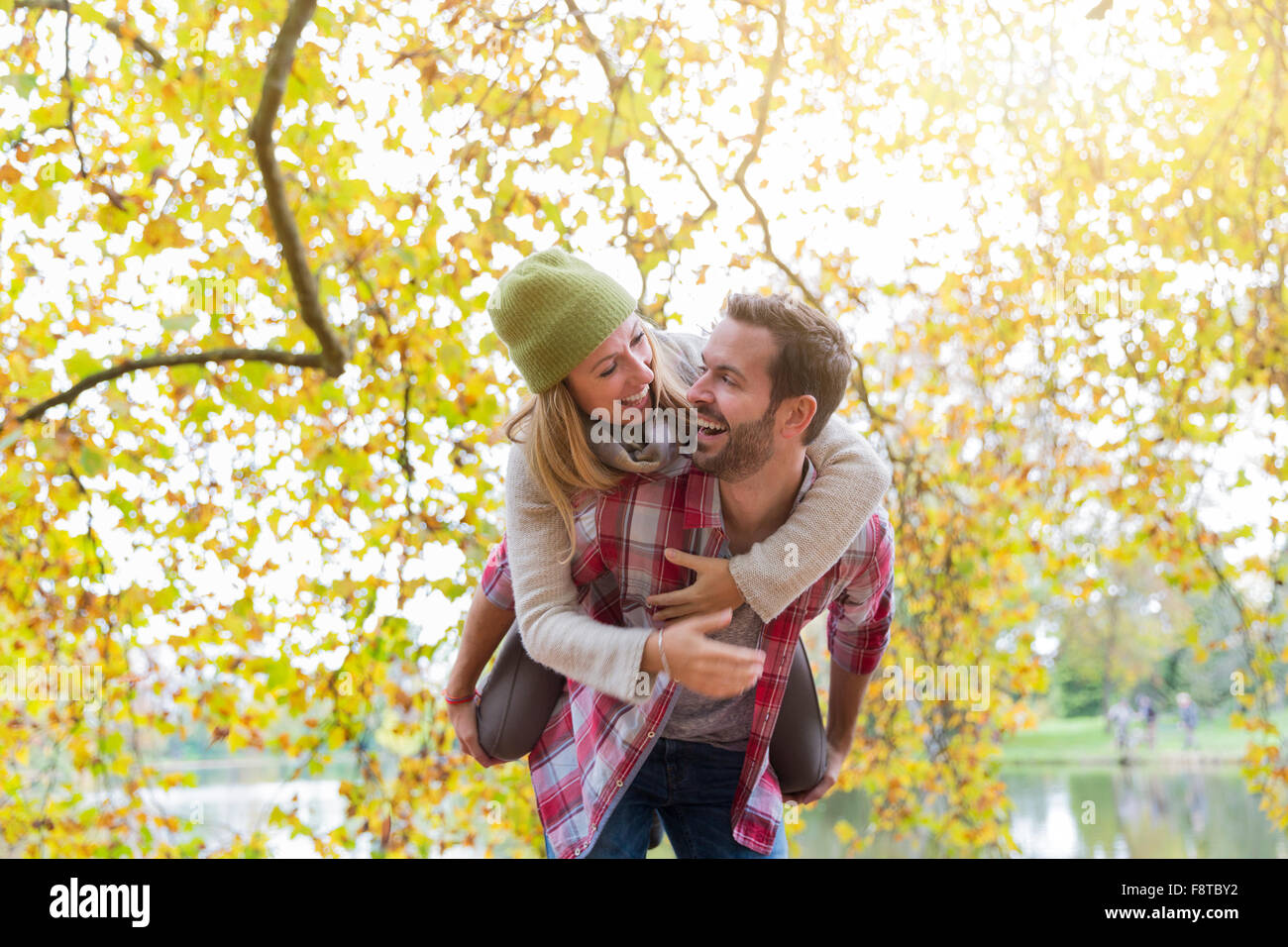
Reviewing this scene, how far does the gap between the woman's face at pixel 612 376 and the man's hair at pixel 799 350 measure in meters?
0.19

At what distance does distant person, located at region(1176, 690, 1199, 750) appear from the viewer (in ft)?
51.7

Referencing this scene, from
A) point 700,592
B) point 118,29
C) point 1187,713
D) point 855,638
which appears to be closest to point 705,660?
point 700,592

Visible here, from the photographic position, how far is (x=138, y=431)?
Result: 4.48m

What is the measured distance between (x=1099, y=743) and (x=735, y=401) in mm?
18553

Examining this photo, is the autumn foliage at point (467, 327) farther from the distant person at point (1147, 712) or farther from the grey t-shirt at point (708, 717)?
the distant person at point (1147, 712)

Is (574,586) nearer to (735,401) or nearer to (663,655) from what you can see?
(663,655)

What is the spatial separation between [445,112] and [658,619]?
11.2ft

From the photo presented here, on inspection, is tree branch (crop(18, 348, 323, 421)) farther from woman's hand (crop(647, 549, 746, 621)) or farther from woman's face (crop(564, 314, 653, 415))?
woman's hand (crop(647, 549, 746, 621))

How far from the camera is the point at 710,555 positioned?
1.71 meters

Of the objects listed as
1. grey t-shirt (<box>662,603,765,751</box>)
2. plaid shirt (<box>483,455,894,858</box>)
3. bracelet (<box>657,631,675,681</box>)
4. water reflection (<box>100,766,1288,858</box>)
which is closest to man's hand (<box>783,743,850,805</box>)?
plaid shirt (<box>483,455,894,858</box>)

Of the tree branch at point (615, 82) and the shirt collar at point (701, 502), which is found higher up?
the tree branch at point (615, 82)

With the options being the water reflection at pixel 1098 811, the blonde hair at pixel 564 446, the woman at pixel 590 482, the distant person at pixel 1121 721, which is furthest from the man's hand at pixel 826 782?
the distant person at pixel 1121 721

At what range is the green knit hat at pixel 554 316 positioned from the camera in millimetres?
1680
